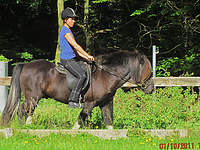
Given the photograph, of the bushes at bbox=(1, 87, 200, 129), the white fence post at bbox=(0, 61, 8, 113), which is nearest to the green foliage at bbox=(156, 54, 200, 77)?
the bushes at bbox=(1, 87, 200, 129)

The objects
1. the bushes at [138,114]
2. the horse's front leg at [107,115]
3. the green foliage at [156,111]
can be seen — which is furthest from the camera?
the green foliage at [156,111]

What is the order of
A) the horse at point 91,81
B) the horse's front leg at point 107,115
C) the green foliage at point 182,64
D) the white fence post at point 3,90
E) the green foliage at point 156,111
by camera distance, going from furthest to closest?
the green foliage at point 182,64 → the white fence post at point 3,90 → the green foliage at point 156,111 → the horse's front leg at point 107,115 → the horse at point 91,81

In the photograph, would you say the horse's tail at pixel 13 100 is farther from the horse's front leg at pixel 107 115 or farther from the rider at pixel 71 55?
the horse's front leg at pixel 107 115

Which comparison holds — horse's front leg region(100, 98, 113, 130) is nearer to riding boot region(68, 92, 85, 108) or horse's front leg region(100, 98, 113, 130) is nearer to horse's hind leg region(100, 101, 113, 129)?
horse's hind leg region(100, 101, 113, 129)

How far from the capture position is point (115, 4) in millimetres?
15227

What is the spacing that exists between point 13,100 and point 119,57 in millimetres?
2620

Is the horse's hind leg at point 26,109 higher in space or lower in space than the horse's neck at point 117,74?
lower

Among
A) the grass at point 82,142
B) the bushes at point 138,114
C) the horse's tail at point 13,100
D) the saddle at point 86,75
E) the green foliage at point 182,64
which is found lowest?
the grass at point 82,142

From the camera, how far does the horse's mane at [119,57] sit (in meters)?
6.52

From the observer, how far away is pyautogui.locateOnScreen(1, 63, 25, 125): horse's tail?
20.8ft

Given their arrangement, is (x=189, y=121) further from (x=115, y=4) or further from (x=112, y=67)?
(x=115, y=4)

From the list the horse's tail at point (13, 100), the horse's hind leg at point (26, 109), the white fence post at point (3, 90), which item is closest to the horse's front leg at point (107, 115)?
the horse's hind leg at point (26, 109)

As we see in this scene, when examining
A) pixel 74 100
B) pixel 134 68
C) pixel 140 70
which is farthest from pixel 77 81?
pixel 140 70

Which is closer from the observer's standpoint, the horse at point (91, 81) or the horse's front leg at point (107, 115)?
the horse at point (91, 81)
